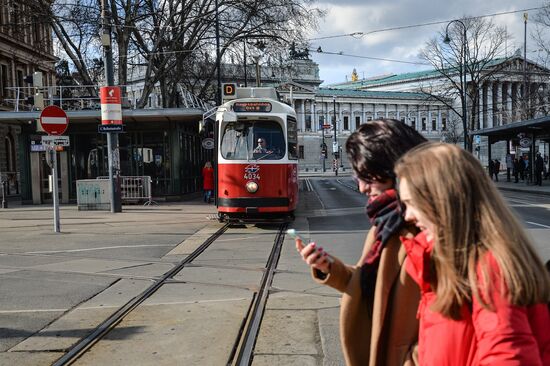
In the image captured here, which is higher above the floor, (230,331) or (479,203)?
(479,203)

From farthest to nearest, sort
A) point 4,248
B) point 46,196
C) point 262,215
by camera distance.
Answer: point 46,196 < point 262,215 < point 4,248

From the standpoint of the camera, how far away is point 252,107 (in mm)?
13359

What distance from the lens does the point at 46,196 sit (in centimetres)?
2422

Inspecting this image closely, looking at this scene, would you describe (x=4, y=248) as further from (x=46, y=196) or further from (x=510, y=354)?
(x=46, y=196)

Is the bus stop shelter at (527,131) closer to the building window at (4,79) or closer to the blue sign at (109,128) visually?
the blue sign at (109,128)

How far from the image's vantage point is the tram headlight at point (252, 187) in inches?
516

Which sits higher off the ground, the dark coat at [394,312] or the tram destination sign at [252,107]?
the tram destination sign at [252,107]

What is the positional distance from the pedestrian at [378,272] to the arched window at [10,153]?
45573 millimetres

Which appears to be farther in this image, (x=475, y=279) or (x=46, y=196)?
(x=46, y=196)

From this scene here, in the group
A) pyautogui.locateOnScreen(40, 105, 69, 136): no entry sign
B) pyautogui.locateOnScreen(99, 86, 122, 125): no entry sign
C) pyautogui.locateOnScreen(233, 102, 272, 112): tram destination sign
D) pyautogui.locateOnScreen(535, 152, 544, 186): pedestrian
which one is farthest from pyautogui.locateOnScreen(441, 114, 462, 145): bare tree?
pyautogui.locateOnScreen(40, 105, 69, 136): no entry sign

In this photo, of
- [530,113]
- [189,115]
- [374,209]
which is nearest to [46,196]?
[189,115]

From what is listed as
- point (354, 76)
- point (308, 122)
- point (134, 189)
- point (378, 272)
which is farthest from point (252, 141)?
point (354, 76)

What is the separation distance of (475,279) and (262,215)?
12.2m

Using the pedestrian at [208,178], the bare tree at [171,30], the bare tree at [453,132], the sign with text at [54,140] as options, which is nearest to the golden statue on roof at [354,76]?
the bare tree at [453,132]
